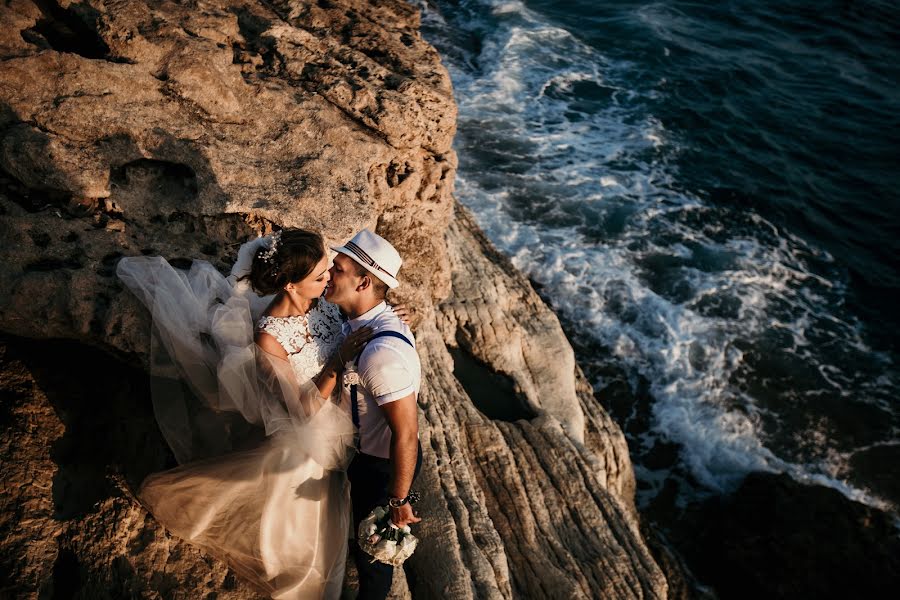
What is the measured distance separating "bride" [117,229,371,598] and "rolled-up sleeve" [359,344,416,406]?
0.61 feet

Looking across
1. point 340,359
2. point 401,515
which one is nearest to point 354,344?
point 340,359

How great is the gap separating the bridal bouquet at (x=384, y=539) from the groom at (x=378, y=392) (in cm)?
6

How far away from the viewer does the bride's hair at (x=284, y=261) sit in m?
3.22

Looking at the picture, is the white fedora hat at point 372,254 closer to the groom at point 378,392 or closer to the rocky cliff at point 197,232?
the groom at point 378,392

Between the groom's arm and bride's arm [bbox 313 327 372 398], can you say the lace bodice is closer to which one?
bride's arm [bbox 313 327 372 398]

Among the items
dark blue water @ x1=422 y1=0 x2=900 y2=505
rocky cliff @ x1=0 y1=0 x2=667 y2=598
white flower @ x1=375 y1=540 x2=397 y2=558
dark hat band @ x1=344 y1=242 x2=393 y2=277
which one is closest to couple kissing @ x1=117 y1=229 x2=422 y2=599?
dark hat band @ x1=344 y1=242 x2=393 y2=277

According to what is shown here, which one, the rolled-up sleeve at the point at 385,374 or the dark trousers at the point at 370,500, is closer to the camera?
the rolled-up sleeve at the point at 385,374

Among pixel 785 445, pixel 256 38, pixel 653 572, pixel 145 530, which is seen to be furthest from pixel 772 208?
pixel 145 530

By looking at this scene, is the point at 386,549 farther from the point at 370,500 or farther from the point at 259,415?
the point at 259,415

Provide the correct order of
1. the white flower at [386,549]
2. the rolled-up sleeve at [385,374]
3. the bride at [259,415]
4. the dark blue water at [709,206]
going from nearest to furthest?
the rolled-up sleeve at [385,374] < the bride at [259,415] < the white flower at [386,549] < the dark blue water at [709,206]

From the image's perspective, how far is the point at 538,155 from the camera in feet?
52.2

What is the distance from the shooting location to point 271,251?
3.23 m

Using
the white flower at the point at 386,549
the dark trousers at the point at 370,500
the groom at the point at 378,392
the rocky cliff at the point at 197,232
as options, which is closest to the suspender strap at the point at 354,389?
the groom at the point at 378,392

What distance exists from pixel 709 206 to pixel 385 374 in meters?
14.2
